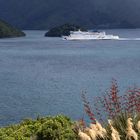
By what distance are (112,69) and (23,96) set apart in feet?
107

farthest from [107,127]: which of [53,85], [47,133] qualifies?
[53,85]

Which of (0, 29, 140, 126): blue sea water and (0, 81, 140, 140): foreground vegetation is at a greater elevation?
(0, 81, 140, 140): foreground vegetation

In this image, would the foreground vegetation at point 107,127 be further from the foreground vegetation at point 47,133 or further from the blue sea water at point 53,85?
the blue sea water at point 53,85

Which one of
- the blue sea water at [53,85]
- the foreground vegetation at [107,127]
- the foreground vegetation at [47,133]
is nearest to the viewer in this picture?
the foreground vegetation at [107,127]

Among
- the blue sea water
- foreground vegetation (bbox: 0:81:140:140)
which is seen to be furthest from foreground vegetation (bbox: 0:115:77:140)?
the blue sea water

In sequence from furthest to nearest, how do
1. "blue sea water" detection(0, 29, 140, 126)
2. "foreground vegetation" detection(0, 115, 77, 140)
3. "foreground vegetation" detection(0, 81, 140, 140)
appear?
"blue sea water" detection(0, 29, 140, 126), "foreground vegetation" detection(0, 115, 77, 140), "foreground vegetation" detection(0, 81, 140, 140)

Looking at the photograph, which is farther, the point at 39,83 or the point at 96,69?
the point at 96,69

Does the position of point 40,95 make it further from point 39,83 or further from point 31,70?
point 31,70

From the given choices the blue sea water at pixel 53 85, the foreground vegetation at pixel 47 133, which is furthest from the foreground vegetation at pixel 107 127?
the blue sea water at pixel 53 85

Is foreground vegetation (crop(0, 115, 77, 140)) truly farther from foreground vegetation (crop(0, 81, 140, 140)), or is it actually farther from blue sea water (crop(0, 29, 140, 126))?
blue sea water (crop(0, 29, 140, 126))

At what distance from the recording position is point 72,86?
61438 mm

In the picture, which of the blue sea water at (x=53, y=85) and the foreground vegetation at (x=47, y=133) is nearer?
the foreground vegetation at (x=47, y=133)

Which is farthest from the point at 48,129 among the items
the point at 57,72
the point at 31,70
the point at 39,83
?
the point at 31,70

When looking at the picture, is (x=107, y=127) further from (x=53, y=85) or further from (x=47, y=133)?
(x=53, y=85)
